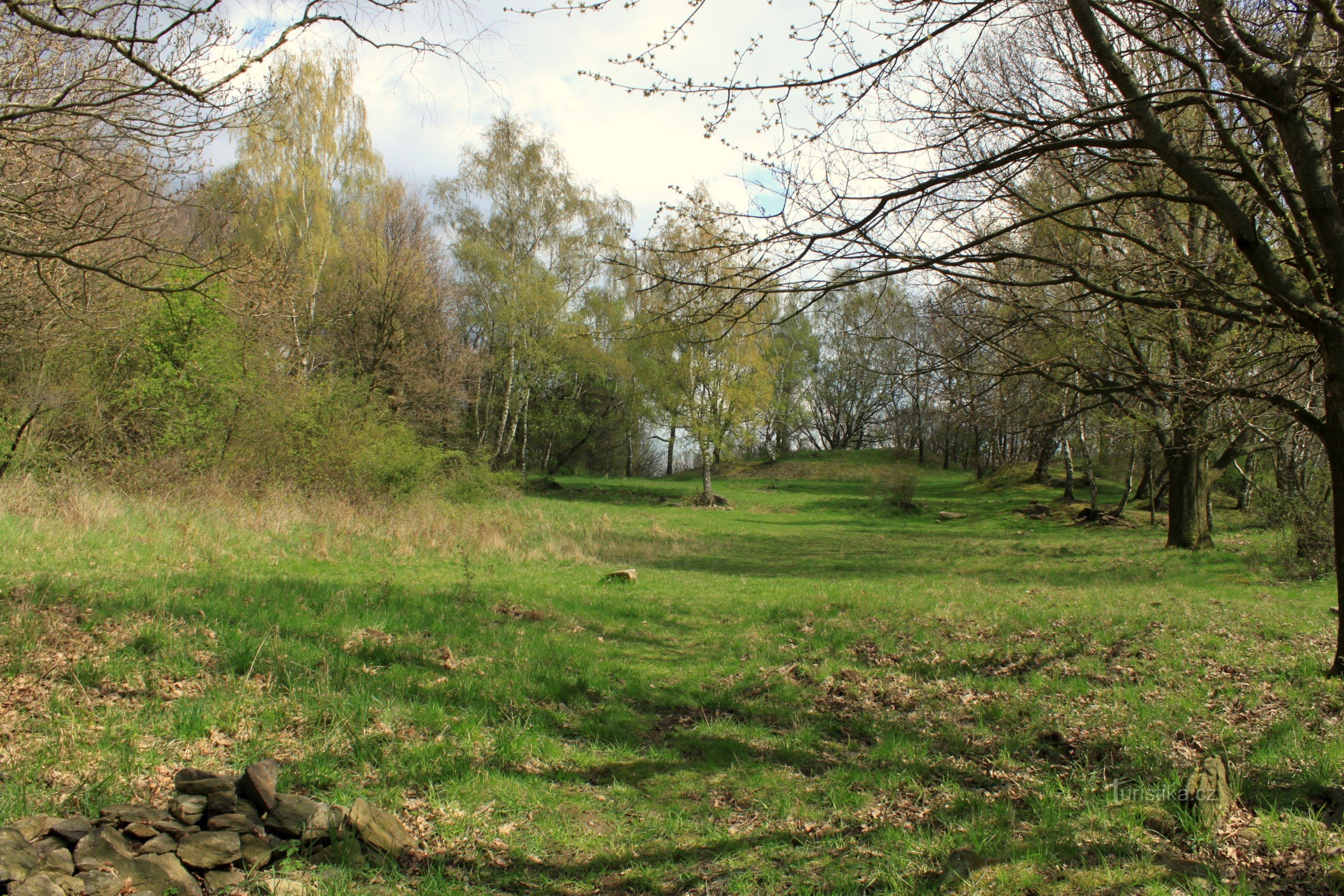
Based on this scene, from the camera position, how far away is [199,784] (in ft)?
10.4

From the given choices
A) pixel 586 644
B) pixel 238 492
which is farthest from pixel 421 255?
pixel 586 644

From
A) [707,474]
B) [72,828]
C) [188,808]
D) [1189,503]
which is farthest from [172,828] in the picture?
[707,474]

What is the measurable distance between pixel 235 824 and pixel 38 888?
70 cm

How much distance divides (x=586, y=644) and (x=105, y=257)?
7.93m

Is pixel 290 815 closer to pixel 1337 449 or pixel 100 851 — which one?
pixel 100 851

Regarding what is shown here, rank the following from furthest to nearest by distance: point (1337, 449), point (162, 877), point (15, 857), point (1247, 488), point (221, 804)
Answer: point (1247, 488) → point (1337, 449) → point (221, 804) → point (162, 877) → point (15, 857)

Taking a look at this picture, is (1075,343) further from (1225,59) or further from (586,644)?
(586,644)

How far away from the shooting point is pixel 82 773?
3496mm

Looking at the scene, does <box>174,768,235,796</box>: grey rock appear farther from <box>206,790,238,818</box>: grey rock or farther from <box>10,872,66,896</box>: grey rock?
<box>10,872,66,896</box>: grey rock

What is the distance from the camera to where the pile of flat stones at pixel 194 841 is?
2.51m

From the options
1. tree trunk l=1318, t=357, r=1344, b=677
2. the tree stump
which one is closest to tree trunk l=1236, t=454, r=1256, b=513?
tree trunk l=1318, t=357, r=1344, b=677

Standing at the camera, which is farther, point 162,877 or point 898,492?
point 898,492

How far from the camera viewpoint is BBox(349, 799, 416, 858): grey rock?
126 inches

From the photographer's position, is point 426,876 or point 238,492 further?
point 238,492
